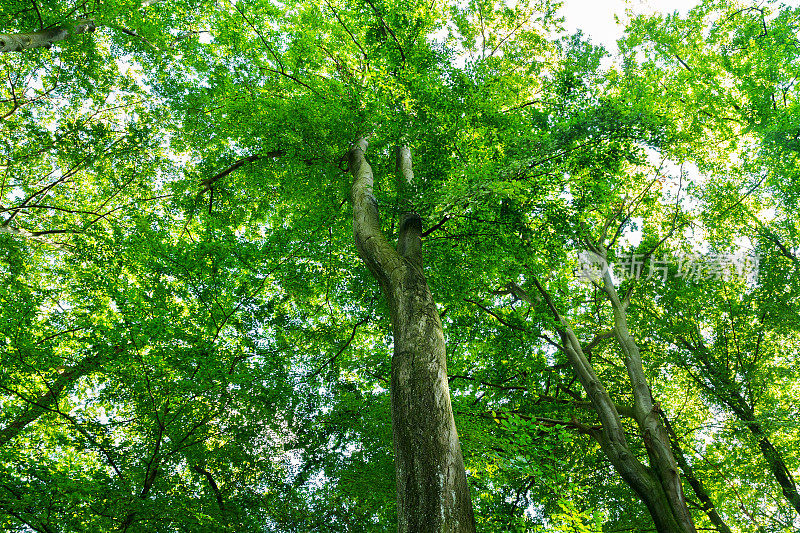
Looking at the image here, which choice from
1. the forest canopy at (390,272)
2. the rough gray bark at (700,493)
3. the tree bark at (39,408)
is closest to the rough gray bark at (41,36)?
the forest canopy at (390,272)

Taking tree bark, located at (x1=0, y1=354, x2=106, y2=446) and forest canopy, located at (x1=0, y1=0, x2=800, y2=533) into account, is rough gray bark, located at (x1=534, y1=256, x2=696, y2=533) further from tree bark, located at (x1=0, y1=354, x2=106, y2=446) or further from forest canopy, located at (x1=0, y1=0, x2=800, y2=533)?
tree bark, located at (x1=0, y1=354, x2=106, y2=446)

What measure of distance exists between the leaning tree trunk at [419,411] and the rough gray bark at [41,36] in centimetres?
787

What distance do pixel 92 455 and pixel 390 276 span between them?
566 centimetres

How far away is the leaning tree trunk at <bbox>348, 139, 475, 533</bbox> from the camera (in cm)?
284

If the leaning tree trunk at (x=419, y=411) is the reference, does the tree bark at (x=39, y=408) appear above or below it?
above

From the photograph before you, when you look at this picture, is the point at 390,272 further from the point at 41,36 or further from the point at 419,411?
the point at 41,36

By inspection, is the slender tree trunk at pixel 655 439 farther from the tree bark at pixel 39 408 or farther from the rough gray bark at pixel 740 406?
the tree bark at pixel 39 408

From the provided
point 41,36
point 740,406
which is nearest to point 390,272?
point 41,36

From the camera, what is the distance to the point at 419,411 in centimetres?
342

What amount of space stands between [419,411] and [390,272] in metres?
1.93

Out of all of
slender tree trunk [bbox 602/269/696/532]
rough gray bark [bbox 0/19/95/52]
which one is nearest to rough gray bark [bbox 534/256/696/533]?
slender tree trunk [bbox 602/269/696/532]

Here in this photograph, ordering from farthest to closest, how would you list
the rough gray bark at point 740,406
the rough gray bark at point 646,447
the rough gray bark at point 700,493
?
the rough gray bark at point 740,406
the rough gray bark at point 700,493
the rough gray bark at point 646,447

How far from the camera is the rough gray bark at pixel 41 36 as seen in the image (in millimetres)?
7719

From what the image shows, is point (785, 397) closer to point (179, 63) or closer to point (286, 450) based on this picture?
point (286, 450)
